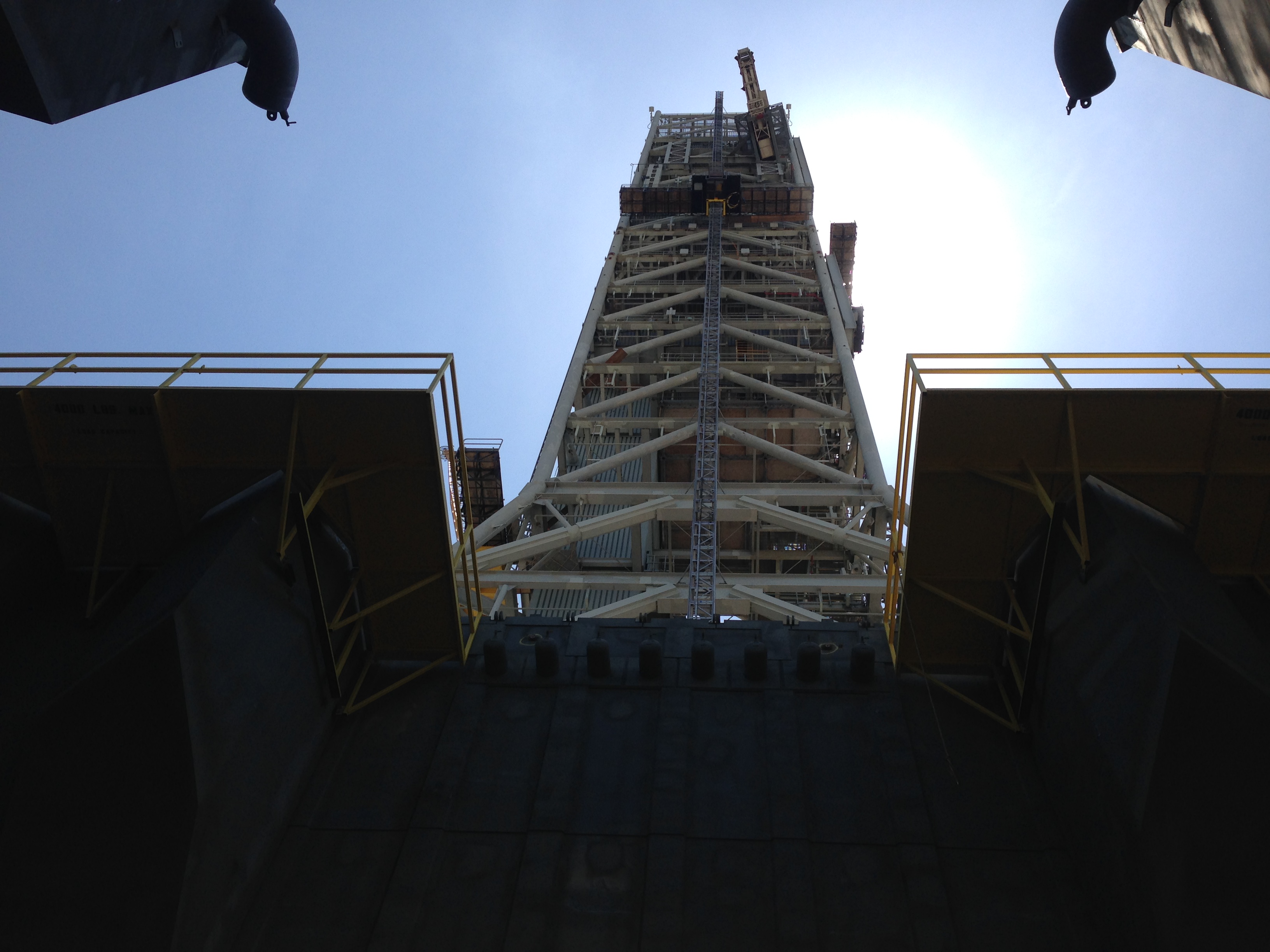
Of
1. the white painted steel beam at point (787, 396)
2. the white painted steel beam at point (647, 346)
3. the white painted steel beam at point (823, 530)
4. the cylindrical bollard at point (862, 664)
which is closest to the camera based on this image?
the cylindrical bollard at point (862, 664)

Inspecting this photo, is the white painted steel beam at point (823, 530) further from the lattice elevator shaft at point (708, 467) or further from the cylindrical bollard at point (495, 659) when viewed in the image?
the cylindrical bollard at point (495, 659)

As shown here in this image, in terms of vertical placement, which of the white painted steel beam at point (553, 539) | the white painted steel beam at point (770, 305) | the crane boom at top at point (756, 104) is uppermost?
the crane boom at top at point (756, 104)

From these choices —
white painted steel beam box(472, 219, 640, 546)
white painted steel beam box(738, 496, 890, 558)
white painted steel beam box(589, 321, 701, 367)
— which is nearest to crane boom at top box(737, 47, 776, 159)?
white painted steel beam box(472, 219, 640, 546)

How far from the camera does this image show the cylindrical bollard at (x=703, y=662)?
30.4ft

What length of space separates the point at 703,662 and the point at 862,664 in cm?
171

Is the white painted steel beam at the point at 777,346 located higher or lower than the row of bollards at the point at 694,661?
higher

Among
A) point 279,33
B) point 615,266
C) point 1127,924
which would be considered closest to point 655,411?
point 615,266

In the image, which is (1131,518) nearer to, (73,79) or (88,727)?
(88,727)

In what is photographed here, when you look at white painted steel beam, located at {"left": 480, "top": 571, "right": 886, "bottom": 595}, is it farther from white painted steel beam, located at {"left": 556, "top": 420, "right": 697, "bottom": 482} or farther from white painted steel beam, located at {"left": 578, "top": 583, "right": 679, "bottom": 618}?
white painted steel beam, located at {"left": 556, "top": 420, "right": 697, "bottom": 482}

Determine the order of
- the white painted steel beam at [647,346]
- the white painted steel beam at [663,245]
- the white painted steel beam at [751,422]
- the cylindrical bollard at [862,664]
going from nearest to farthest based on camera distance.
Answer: the cylindrical bollard at [862,664] < the white painted steel beam at [751,422] < the white painted steel beam at [647,346] < the white painted steel beam at [663,245]

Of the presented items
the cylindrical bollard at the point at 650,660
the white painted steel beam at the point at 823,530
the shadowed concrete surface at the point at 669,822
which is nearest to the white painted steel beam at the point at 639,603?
the white painted steel beam at the point at 823,530

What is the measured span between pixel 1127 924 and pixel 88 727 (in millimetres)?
8169

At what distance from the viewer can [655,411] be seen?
28266mm

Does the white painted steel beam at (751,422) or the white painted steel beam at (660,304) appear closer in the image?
the white painted steel beam at (751,422)
